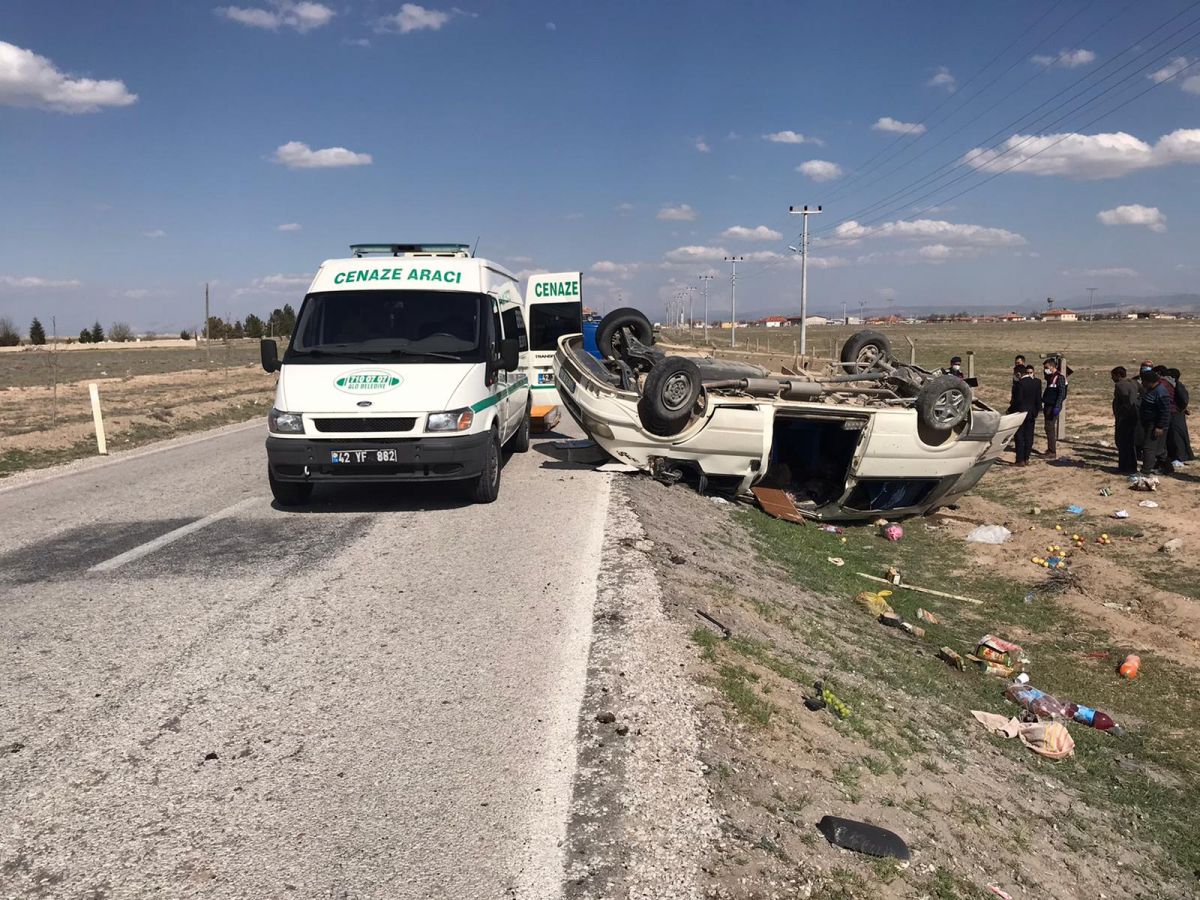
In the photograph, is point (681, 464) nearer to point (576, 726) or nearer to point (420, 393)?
point (420, 393)

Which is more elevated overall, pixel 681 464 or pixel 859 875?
pixel 681 464

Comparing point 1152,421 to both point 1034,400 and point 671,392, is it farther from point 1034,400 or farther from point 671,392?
point 671,392

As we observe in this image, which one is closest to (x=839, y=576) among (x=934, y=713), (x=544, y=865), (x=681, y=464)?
(x=681, y=464)

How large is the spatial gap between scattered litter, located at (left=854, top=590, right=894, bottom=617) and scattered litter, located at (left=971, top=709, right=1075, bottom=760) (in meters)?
1.96

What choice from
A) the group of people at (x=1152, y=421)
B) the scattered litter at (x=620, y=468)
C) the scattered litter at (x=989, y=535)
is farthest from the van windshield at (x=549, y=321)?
the group of people at (x=1152, y=421)

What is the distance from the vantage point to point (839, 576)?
8.34 metres

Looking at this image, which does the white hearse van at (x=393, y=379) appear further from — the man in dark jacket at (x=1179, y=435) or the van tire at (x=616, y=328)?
the man in dark jacket at (x=1179, y=435)

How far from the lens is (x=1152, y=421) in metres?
12.4

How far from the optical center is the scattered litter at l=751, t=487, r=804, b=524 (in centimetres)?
992

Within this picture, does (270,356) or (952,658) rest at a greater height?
(270,356)

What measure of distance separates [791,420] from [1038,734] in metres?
5.22

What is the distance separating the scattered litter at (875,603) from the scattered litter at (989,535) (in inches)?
134

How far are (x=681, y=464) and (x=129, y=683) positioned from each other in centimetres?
650

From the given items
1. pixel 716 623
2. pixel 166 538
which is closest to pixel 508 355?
pixel 166 538
